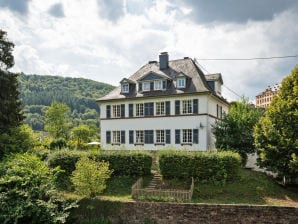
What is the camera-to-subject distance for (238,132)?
83.8 ft

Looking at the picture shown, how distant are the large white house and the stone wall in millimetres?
10701

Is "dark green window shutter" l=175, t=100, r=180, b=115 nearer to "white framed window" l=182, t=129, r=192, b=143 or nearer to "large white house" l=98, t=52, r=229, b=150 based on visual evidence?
"large white house" l=98, t=52, r=229, b=150

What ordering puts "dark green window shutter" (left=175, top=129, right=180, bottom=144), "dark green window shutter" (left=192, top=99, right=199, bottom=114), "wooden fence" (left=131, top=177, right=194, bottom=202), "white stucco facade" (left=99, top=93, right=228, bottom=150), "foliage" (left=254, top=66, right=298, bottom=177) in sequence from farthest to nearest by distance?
"dark green window shutter" (left=175, top=129, right=180, bottom=144) < "dark green window shutter" (left=192, top=99, right=199, bottom=114) < "white stucco facade" (left=99, top=93, right=228, bottom=150) < "foliage" (left=254, top=66, right=298, bottom=177) < "wooden fence" (left=131, top=177, right=194, bottom=202)

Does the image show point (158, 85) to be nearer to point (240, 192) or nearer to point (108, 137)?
point (108, 137)

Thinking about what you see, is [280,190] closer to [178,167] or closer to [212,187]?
Answer: [212,187]

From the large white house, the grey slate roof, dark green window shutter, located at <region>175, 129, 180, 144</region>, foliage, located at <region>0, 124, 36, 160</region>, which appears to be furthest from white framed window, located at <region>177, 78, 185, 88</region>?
foliage, located at <region>0, 124, 36, 160</region>

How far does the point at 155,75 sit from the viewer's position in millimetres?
30016

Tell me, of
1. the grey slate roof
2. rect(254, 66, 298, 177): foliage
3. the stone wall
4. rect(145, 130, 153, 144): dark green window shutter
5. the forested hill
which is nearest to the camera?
the stone wall

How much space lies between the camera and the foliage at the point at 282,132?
1870cm

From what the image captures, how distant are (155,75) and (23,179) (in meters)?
17.6

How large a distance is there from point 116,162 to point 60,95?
128613mm

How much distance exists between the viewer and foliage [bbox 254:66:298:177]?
18.7 meters

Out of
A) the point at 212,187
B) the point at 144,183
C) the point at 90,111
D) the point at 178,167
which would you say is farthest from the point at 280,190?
the point at 90,111

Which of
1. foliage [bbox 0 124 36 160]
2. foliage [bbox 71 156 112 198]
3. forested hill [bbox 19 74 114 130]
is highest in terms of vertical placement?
forested hill [bbox 19 74 114 130]
